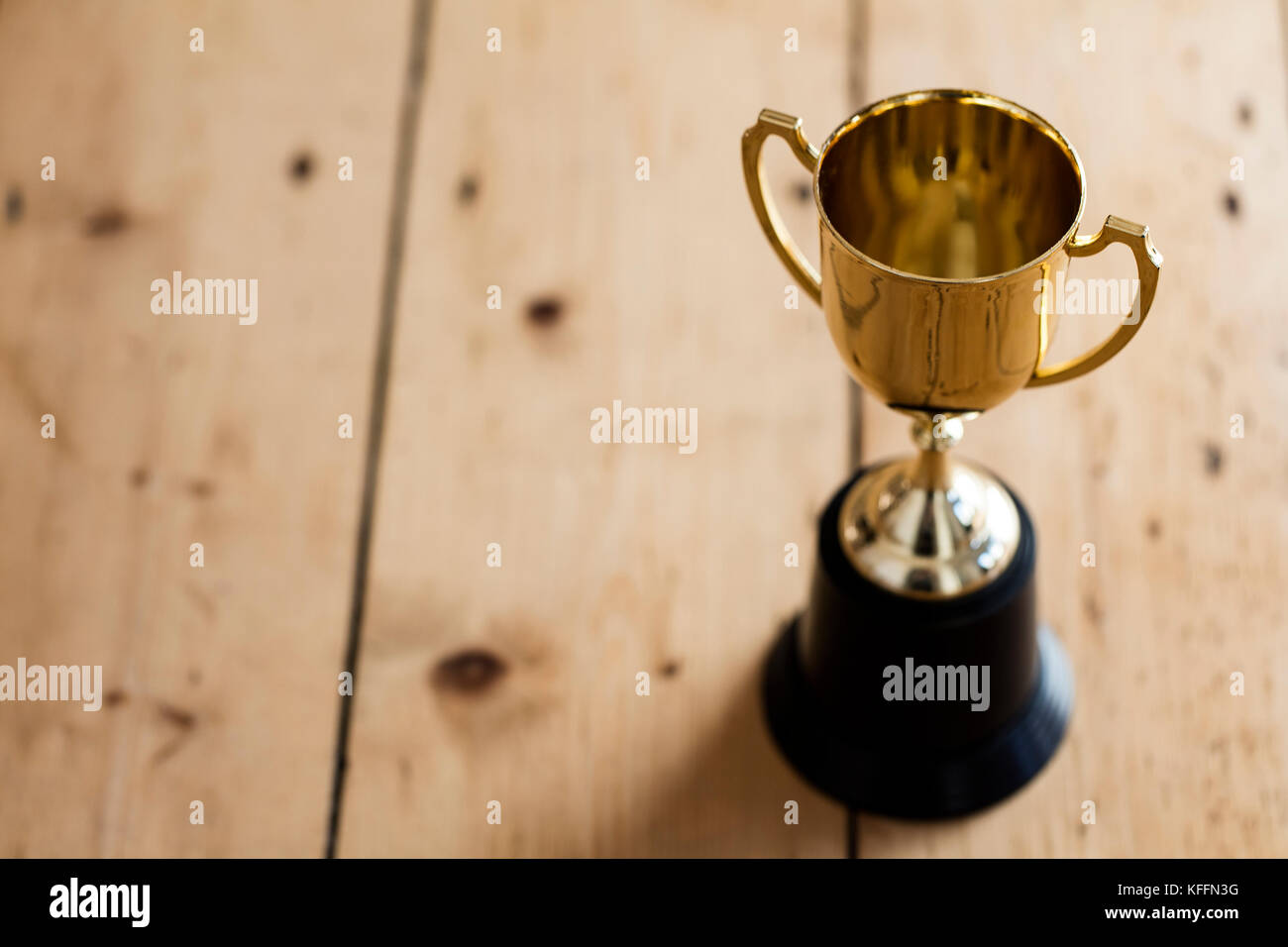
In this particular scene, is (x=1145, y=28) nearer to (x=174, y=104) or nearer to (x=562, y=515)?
(x=562, y=515)

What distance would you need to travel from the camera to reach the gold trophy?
49cm

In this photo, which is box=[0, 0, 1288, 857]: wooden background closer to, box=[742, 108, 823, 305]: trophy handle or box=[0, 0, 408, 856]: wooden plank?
box=[0, 0, 408, 856]: wooden plank

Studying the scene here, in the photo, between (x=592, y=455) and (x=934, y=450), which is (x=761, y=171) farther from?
(x=592, y=455)

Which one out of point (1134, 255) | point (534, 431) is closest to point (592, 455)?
point (534, 431)

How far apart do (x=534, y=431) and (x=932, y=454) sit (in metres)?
0.26

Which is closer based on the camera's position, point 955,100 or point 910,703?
point 955,100

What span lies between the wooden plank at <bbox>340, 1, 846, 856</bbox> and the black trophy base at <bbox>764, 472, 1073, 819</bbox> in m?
0.02

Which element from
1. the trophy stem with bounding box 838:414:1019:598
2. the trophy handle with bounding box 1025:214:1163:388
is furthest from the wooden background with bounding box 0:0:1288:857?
the trophy handle with bounding box 1025:214:1163:388

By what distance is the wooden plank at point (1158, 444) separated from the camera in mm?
669

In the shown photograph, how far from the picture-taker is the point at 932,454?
22.9 inches
